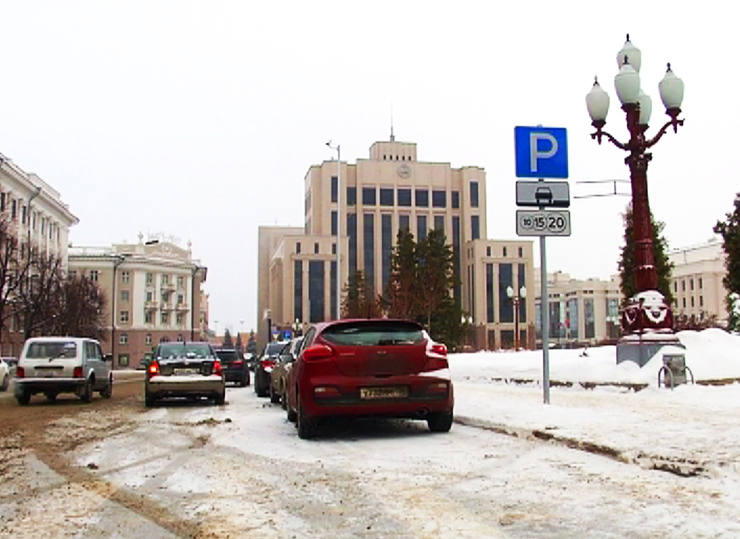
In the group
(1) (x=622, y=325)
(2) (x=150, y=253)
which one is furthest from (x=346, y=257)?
(1) (x=622, y=325)

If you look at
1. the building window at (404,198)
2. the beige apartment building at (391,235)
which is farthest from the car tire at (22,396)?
the building window at (404,198)

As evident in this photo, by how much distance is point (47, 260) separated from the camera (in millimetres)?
56062

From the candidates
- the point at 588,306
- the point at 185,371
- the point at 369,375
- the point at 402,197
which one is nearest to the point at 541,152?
the point at 369,375

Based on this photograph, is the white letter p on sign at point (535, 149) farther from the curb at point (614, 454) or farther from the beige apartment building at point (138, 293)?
the beige apartment building at point (138, 293)

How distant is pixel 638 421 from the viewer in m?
10.0

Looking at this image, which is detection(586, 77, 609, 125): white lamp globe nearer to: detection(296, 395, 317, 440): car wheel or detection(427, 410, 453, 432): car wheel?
detection(427, 410, 453, 432): car wheel

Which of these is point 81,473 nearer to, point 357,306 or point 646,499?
point 646,499

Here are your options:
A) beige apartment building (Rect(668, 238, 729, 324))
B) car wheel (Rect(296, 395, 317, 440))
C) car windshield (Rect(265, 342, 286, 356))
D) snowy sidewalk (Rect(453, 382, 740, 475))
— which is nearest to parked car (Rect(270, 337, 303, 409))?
snowy sidewalk (Rect(453, 382, 740, 475))

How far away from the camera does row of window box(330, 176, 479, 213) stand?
361 feet

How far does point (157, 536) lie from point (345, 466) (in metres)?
2.84

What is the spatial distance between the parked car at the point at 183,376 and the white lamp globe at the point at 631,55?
41.5 feet

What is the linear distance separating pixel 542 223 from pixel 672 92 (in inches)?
310

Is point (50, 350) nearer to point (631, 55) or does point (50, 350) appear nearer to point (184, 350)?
point (184, 350)

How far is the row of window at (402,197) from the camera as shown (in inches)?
4328
